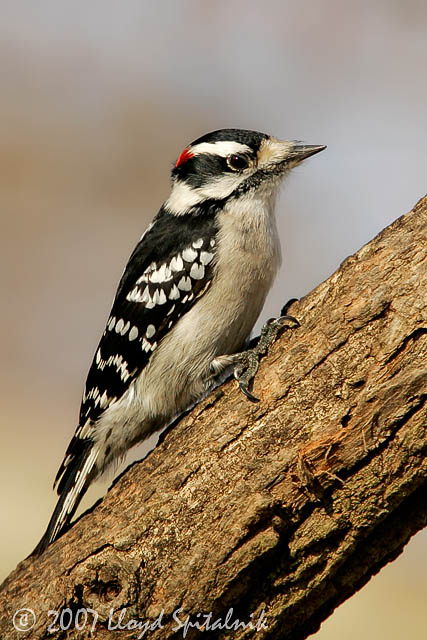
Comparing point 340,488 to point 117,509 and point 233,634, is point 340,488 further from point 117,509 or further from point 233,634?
point 117,509

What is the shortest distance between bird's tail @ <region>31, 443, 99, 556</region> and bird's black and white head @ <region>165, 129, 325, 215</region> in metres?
1.47

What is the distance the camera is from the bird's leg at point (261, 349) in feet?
10.9

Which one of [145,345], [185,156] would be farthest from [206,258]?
[185,156]

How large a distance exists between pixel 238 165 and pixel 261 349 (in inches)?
53.5

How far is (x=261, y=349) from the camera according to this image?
3.48m

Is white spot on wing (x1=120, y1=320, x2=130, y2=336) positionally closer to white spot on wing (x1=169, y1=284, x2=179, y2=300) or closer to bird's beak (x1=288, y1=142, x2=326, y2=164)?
white spot on wing (x1=169, y1=284, x2=179, y2=300)

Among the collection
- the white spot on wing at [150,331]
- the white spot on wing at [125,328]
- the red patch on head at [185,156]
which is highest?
the red patch on head at [185,156]

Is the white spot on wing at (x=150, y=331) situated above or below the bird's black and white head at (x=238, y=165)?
below

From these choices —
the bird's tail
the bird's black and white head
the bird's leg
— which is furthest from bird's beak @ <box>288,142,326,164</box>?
the bird's tail

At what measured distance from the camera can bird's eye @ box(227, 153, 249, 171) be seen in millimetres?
4406

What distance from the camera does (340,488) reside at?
2.99m

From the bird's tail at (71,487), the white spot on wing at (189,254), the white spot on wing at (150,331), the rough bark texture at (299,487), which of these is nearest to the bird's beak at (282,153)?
the white spot on wing at (189,254)

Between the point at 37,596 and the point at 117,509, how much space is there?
49 centimetres

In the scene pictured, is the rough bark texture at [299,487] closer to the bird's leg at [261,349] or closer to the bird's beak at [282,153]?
the bird's leg at [261,349]
